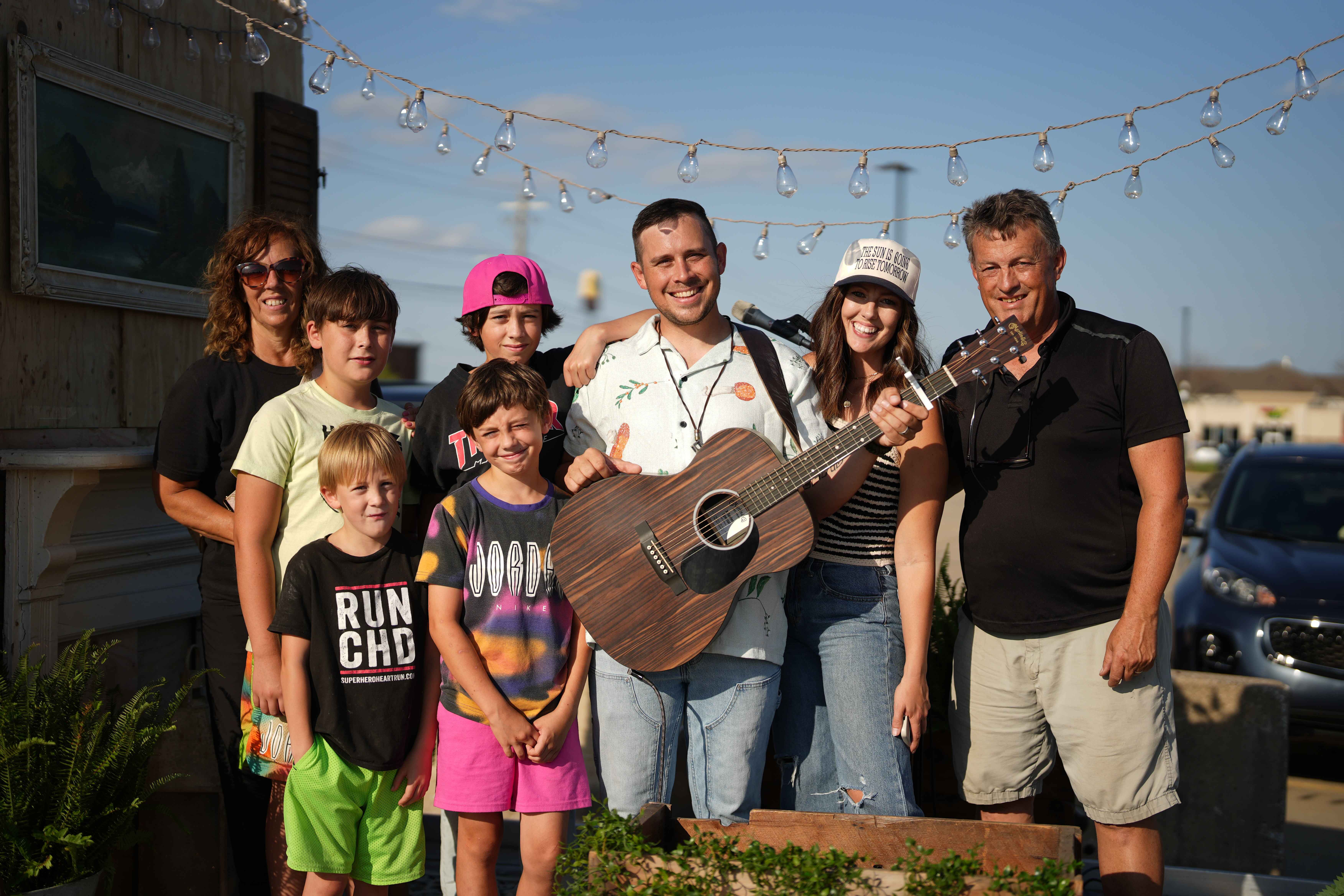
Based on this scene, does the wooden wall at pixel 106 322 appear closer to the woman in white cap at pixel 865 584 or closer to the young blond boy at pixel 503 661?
the young blond boy at pixel 503 661

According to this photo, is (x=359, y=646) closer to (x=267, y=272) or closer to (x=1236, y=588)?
(x=267, y=272)

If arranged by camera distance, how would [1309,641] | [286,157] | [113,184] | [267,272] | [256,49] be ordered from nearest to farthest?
[267,272] < [256,49] < [113,184] < [286,157] < [1309,641]

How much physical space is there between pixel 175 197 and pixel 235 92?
666 millimetres

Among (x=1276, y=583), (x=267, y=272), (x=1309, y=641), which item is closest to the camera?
(x=267, y=272)

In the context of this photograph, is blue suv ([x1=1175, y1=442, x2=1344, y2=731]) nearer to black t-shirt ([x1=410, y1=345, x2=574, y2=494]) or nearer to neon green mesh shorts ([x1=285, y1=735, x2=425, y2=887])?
black t-shirt ([x1=410, y1=345, x2=574, y2=494])

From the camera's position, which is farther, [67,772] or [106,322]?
[106,322]

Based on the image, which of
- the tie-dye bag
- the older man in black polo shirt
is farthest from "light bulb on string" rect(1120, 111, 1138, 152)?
the tie-dye bag

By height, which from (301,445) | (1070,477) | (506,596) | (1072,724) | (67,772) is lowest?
(67,772)

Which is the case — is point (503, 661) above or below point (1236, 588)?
above

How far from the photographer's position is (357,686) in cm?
249

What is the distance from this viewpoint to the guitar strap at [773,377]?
2.54 m

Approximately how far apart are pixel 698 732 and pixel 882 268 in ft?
4.40

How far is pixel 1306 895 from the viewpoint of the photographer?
11.0 ft

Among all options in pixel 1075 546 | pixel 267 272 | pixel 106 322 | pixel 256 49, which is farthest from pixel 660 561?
pixel 106 322
